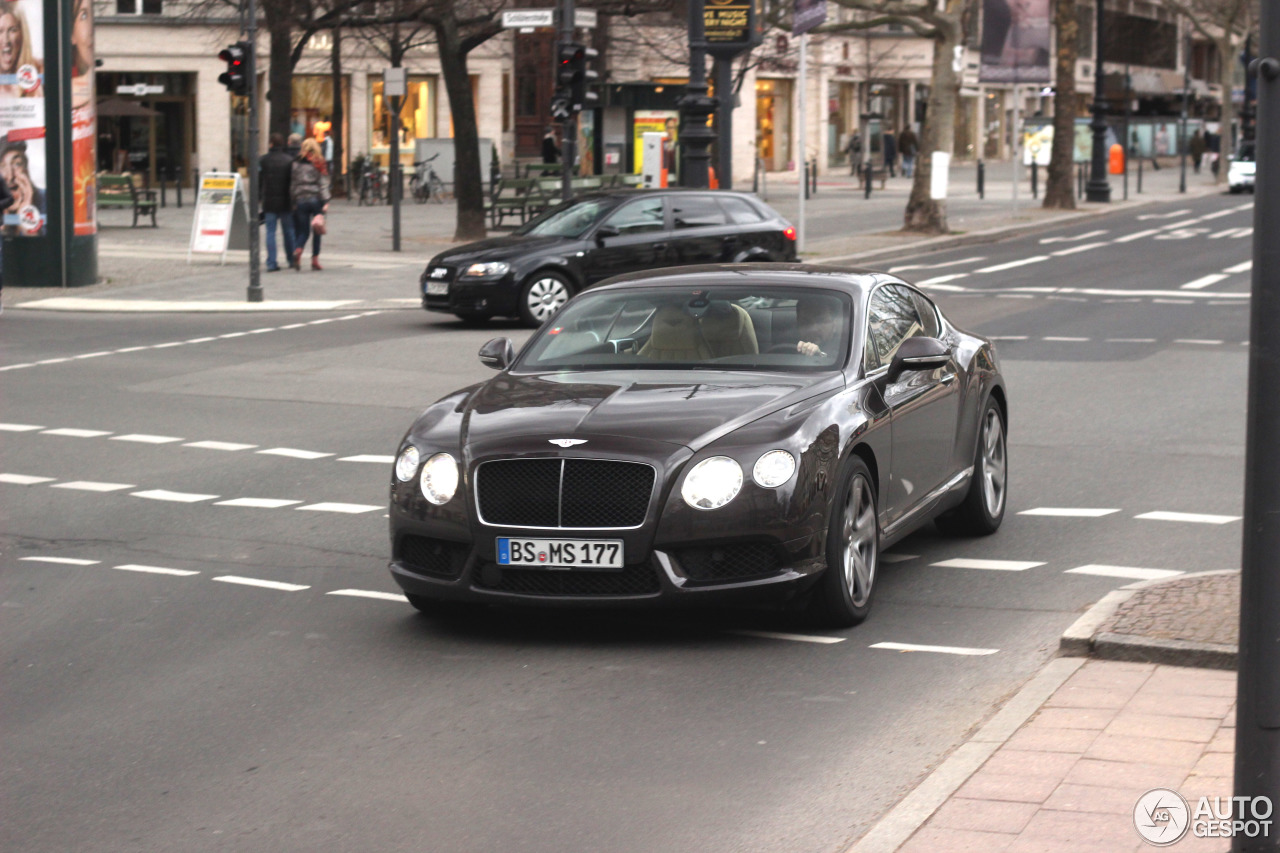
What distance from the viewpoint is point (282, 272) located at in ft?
90.7

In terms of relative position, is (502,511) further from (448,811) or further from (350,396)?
(350,396)

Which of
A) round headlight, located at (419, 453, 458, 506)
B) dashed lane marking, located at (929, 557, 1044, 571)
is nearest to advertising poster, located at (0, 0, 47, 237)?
dashed lane marking, located at (929, 557, 1044, 571)

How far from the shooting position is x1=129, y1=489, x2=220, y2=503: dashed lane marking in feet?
34.3

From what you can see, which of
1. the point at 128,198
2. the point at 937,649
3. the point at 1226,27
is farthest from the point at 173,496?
the point at 1226,27

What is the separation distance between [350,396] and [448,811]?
9997mm

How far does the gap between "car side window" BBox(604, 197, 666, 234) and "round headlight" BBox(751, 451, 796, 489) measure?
1466 centimetres

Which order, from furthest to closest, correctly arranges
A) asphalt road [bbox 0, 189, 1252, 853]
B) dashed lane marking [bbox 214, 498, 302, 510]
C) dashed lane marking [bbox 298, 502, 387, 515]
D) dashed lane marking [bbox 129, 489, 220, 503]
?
dashed lane marking [bbox 129, 489, 220, 503] < dashed lane marking [bbox 214, 498, 302, 510] < dashed lane marking [bbox 298, 502, 387, 515] < asphalt road [bbox 0, 189, 1252, 853]

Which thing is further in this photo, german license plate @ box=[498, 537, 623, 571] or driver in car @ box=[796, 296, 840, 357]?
driver in car @ box=[796, 296, 840, 357]

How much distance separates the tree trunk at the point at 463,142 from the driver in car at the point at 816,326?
24.4 m

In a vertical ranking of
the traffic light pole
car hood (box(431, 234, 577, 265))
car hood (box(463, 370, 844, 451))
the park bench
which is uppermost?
the traffic light pole

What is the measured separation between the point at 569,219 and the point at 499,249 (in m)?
1.25

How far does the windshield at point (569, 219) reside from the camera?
70.3 feet

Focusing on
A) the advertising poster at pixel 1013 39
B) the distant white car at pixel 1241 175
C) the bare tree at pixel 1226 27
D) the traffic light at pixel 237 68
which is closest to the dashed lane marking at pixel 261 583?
the traffic light at pixel 237 68

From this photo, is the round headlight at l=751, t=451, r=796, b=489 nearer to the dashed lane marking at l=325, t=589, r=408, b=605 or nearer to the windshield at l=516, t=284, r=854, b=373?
the windshield at l=516, t=284, r=854, b=373
